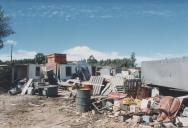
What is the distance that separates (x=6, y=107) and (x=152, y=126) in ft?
34.1

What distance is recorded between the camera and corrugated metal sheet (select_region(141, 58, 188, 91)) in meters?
16.8

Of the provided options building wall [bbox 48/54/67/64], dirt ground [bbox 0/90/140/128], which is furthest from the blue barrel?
building wall [bbox 48/54/67/64]

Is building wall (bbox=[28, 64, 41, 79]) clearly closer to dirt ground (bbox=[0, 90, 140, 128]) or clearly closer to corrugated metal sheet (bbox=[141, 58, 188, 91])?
corrugated metal sheet (bbox=[141, 58, 188, 91])

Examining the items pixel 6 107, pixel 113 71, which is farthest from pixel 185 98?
pixel 113 71

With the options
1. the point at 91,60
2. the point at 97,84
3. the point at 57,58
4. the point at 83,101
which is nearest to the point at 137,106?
the point at 83,101

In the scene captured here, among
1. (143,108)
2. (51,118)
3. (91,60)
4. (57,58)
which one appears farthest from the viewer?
(91,60)

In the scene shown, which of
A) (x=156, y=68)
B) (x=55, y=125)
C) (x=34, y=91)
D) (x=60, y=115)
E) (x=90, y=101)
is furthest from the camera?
(x=34, y=91)

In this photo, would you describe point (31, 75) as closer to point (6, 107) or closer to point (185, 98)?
point (6, 107)

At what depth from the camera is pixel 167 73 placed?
19031 mm

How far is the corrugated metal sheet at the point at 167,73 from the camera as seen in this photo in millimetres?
16781

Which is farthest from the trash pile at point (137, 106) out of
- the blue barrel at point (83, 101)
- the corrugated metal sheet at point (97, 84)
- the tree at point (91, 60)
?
the tree at point (91, 60)

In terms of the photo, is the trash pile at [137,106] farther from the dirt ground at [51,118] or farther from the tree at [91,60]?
the tree at [91,60]

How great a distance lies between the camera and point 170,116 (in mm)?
14312

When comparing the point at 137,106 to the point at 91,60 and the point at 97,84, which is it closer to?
the point at 97,84
